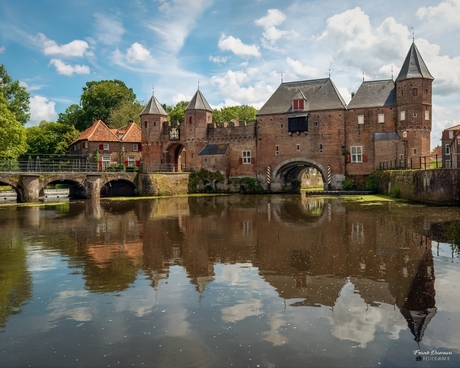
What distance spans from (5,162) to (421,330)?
34.1 meters

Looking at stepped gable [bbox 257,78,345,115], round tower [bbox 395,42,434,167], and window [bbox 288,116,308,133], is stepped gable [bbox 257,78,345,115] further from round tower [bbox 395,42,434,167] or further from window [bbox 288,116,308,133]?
round tower [bbox 395,42,434,167]

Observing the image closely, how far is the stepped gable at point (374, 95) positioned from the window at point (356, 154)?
3907mm

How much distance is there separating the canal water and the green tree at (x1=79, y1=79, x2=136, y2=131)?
5416cm

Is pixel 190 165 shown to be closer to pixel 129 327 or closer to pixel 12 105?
pixel 12 105

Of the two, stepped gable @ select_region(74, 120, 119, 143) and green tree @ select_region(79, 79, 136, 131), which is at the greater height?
green tree @ select_region(79, 79, 136, 131)

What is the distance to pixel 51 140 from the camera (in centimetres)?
5912

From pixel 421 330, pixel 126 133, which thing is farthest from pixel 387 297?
pixel 126 133

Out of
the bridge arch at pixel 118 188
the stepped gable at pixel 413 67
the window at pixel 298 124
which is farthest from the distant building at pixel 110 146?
the stepped gable at pixel 413 67

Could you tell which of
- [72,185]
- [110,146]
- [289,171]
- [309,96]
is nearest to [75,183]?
[72,185]

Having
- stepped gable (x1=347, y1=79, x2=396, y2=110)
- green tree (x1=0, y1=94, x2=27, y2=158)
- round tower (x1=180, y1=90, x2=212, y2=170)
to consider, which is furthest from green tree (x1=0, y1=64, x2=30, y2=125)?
stepped gable (x1=347, y1=79, x2=396, y2=110)

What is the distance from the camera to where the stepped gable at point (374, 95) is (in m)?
38.3

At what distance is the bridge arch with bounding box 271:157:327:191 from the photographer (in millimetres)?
40478

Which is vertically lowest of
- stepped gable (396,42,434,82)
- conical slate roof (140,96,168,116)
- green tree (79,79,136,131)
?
conical slate roof (140,96,168,116)

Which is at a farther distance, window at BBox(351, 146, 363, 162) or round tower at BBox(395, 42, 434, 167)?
window at BBox(351, 146, 363, 162)
